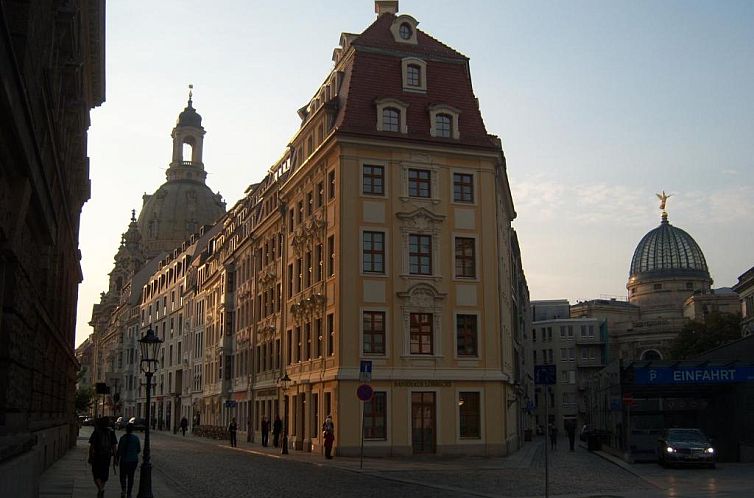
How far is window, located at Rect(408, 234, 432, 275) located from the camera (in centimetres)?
4484

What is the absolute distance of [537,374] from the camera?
2088 centimetres

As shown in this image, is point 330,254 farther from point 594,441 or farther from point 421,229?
point 594,441

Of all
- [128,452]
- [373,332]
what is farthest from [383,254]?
[128,452]

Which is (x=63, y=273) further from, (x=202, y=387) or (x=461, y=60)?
(x=202, y=387)

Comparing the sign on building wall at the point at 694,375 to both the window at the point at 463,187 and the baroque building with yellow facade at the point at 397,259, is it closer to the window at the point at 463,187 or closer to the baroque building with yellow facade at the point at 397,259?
the baroque building with yellow facade at the point at 397,259

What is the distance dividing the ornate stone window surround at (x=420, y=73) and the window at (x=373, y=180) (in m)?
4.88

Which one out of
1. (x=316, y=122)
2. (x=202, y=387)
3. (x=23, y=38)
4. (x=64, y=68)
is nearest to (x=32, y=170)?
(x=23, y=38)

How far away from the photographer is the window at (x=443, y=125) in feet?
153

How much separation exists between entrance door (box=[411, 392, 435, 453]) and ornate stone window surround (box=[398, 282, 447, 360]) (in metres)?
1.91

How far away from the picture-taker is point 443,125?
153ft

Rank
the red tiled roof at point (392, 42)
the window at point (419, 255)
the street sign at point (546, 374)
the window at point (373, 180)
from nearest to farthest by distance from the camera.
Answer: the street sign at point (546, 374)
the window at point (419, 255)
the window at point (373, 180)
the red tiled roof at point (392, 42)

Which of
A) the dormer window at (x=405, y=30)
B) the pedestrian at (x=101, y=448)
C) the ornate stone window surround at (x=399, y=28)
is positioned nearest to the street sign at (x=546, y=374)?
the pedestrian at (x=101, y=448)

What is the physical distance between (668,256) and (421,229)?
13647 cm

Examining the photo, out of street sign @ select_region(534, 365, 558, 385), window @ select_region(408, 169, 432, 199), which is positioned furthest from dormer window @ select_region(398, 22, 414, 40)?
street sign @ select_region(534, 365, 558, 385)
